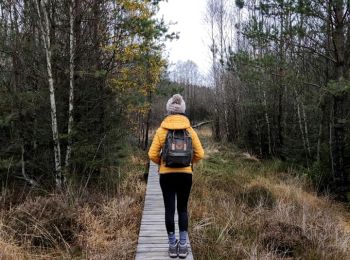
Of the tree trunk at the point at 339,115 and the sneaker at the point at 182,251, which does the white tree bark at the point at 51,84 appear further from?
the tree trunk at the point at 339,115

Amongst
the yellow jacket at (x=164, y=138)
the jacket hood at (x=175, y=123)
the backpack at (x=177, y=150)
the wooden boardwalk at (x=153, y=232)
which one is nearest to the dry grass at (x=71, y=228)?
the wooden boardwalk at (x=153, y=232)

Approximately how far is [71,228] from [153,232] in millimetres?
1462

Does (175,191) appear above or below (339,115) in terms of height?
below

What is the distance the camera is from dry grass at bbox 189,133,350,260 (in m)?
6.11

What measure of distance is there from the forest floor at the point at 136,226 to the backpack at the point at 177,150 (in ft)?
6.12

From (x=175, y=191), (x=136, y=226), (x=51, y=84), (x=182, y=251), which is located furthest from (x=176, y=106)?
(x=51, y=84)

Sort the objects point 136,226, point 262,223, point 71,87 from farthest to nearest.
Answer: point 71,87
point 262,223
point 136,226

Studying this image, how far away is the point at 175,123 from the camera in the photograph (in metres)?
4.65

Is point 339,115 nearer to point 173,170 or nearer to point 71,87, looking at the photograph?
point 71,87

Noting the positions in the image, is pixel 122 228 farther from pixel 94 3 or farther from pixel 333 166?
pixel 333 166

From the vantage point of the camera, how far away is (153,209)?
7453 mm

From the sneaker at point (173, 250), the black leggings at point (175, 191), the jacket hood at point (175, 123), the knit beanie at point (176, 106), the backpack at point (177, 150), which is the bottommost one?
the sneaker at point (173, 250)

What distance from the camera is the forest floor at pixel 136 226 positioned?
5973 millimetres

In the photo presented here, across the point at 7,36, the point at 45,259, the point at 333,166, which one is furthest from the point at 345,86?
the point at 7,36
